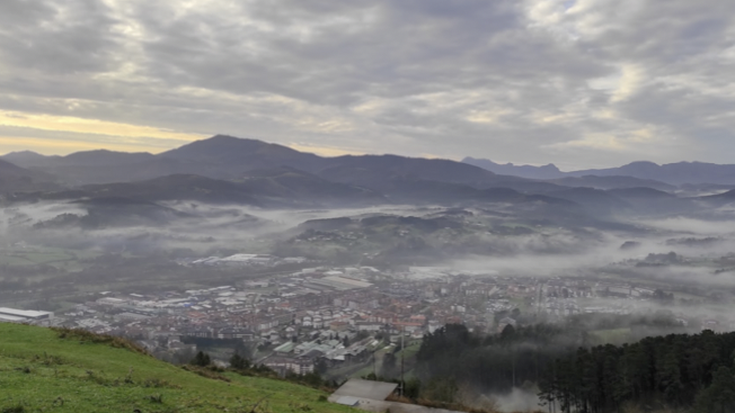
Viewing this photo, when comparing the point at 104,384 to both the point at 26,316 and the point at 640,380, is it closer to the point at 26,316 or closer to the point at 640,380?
the point at 640,380

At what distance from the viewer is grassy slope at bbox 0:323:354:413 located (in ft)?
37.4

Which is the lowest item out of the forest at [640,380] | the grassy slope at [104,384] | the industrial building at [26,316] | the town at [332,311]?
the town at [332,311]

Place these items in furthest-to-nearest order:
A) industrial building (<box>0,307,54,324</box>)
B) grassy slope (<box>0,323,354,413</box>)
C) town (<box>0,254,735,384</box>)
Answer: industrial building (<box>0,307,54,324</box>) → town (<box>0,254,735,384</box>) → grassy slope (<box>0,323,354,413</box>)

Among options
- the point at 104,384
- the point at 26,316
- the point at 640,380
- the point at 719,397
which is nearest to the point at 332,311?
the point at 26,316

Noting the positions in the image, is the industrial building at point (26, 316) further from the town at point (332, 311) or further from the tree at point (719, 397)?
the tree at point (719, 397)

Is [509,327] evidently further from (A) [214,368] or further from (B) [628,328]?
(A) [214,368]

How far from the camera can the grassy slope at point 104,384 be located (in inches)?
449

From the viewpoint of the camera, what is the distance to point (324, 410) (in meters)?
15.0

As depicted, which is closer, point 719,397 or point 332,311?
point 719,397

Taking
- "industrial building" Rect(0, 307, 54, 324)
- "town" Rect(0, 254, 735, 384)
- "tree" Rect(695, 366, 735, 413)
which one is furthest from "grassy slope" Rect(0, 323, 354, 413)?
"industrial building" Rect(0, 307, 54, 324)

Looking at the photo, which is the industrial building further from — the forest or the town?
the forest

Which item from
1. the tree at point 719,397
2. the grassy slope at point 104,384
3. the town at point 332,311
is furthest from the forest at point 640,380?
the town at point 332,311

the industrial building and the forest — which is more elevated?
the forest

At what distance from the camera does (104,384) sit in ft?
44.4
